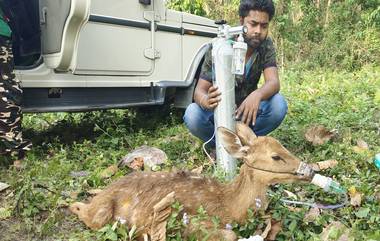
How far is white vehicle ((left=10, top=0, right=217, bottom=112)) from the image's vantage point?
15.8 ft

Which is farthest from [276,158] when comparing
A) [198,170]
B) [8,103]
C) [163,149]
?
[8,103]

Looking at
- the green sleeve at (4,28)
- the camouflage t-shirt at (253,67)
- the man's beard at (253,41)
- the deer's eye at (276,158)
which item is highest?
the green sleeve at (4,28)

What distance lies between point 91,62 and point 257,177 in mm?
2847

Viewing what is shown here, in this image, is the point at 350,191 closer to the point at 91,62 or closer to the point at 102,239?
the point at 102,239

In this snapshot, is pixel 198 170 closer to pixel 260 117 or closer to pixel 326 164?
pixel 260 117

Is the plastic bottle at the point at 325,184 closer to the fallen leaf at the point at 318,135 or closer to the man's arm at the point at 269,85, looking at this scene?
the man's arm at the point at 269,85

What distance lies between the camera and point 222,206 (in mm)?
2979

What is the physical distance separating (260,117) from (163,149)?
3.29 ft

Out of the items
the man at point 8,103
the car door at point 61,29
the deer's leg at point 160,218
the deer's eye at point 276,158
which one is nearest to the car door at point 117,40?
the car door at point 61,29

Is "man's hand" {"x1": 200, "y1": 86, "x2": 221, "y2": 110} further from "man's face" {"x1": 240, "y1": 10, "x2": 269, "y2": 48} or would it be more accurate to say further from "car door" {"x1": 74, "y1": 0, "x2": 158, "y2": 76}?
"car door" {"x1": 74, "y1": 0, "x2": 158, "y2": 76}

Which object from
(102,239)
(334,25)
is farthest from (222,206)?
(334,25)

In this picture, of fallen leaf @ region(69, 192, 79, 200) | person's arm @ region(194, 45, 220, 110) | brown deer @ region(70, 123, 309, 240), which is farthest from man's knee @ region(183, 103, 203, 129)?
brown deer @ region(70, 123, 309, 240)

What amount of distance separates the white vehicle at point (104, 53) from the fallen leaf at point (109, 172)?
45.0 inches

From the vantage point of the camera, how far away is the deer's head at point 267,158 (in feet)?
9.61
